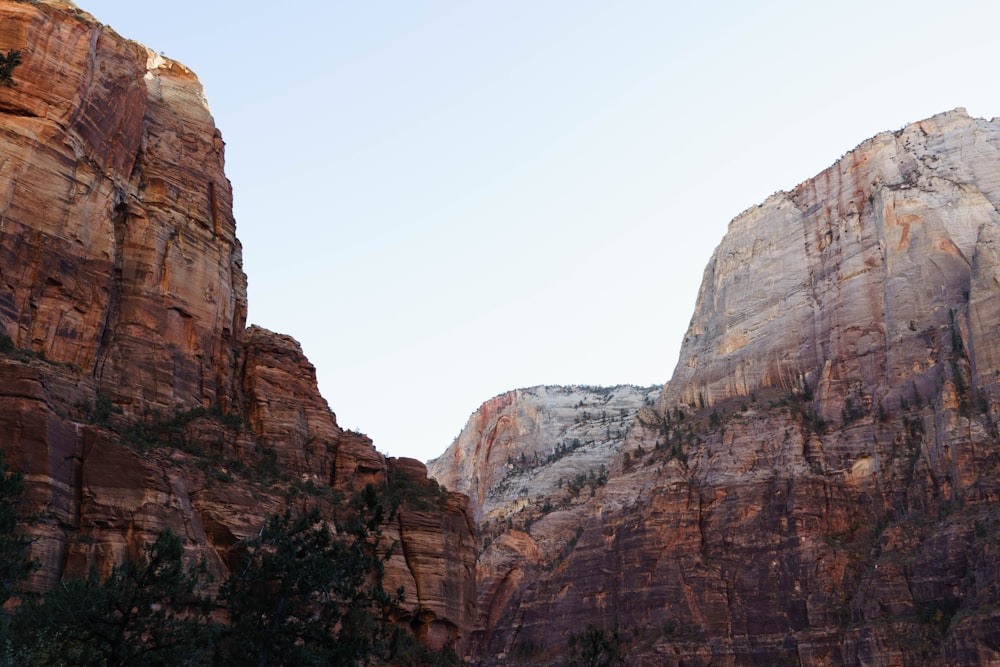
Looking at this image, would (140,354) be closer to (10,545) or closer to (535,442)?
(10,545)

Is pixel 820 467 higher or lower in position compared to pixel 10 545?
higher

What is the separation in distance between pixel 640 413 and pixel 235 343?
78.3 metres

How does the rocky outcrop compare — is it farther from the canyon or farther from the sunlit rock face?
the sunlit rock face

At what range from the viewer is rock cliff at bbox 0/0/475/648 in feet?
109

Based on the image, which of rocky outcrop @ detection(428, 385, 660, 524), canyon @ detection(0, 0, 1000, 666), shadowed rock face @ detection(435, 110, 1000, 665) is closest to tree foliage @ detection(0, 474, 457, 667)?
canyon @ detection(0, 0, 1000, 666)

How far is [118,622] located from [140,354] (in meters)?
19.4

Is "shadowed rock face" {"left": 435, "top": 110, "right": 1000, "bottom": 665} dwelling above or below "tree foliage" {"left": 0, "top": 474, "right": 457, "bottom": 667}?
above

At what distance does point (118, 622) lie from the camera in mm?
25906

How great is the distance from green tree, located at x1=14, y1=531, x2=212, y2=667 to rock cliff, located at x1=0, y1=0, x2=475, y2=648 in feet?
13.5

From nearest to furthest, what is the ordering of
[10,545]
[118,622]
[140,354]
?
[10,545] < [118,622] < [140,354]

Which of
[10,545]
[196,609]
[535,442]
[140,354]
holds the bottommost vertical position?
[196,609]

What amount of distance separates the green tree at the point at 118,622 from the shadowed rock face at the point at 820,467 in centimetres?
6062

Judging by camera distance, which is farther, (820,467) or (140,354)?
(820,467)

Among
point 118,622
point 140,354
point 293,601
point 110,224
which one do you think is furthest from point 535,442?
point 118,622
